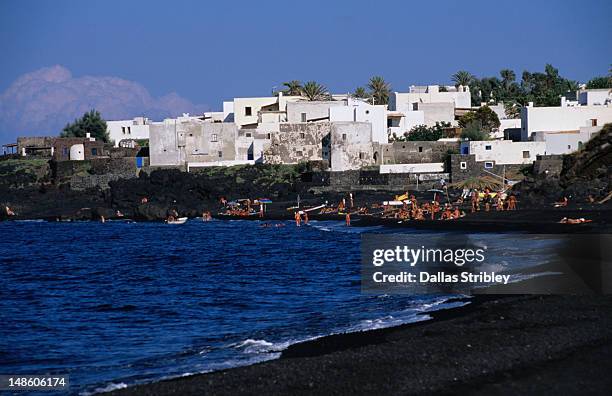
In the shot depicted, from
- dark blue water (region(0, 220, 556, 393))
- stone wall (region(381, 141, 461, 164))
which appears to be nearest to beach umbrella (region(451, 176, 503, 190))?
stone wall (region(381, 141, 461, 164))

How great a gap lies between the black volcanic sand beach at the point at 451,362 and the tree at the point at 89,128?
308ft

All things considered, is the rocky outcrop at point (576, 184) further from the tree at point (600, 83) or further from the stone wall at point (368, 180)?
the tree at point (600, 83)

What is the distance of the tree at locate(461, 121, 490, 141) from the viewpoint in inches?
3073

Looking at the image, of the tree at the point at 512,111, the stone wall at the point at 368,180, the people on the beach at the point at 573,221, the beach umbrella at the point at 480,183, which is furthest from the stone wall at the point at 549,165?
the tree at the point at 512,111

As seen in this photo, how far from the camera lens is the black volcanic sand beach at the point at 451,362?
50.4 ft

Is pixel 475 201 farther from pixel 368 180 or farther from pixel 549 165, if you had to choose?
pixel 368 180

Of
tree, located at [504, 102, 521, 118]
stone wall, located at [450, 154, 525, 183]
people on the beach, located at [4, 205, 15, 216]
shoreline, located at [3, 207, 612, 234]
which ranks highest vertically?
tree, located at [504, 102, 521, 118]

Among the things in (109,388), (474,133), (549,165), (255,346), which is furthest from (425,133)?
(109,388)

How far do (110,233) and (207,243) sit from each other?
41.6 feet

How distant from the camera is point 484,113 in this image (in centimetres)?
8769

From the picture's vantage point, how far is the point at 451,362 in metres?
16.9

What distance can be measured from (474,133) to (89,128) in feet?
166

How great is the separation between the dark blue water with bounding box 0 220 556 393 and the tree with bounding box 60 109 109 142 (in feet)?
185

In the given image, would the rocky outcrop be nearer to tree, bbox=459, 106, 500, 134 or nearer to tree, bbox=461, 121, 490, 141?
tree, bbox=461, 121, 490, 141
